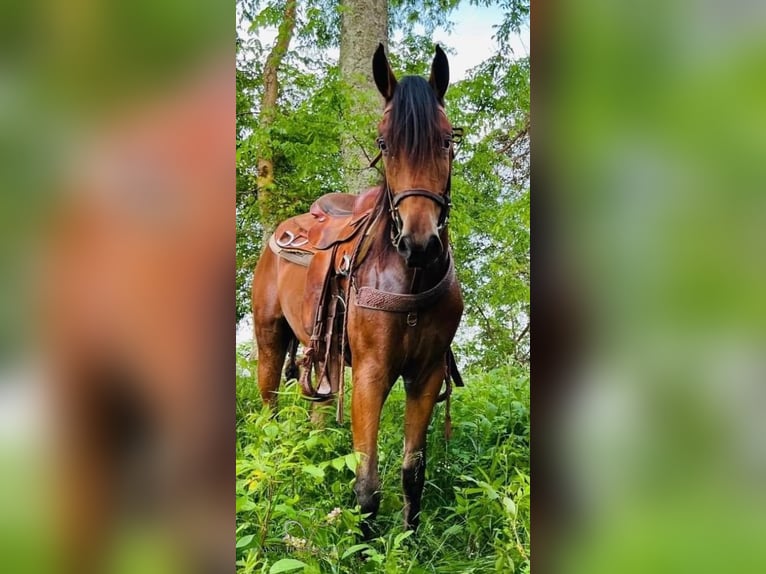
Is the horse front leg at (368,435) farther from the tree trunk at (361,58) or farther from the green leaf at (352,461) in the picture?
the tree trunk at (361,58)

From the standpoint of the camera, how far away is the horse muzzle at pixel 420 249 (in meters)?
1.01

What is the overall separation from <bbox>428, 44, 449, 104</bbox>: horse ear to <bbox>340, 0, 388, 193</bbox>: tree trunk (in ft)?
0.53

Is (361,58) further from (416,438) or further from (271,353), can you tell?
(416,438)

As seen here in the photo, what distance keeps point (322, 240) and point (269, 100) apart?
0.36 m

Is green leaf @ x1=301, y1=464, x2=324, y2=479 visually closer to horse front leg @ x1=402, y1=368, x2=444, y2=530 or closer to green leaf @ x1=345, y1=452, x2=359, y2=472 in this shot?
green leaf @ x1=345, y1=452, x2=359, y2=472

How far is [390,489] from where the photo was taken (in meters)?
1.23

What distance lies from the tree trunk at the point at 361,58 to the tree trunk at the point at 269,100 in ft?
0.41

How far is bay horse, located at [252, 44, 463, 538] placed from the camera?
1.04 metres

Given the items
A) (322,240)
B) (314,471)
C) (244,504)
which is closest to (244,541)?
(244,504)
